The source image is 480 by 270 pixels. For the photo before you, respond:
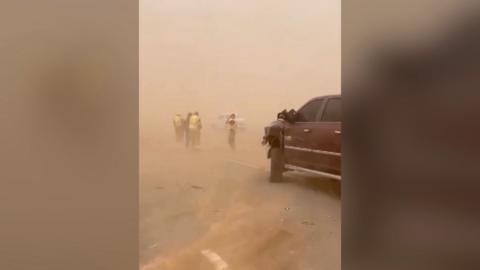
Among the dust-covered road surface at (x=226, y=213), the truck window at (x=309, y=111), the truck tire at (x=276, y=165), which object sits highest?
the truck window at (x=309, y=111)

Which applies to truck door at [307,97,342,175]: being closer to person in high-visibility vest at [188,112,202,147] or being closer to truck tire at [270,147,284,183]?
truck tire at [270,147,284,183]

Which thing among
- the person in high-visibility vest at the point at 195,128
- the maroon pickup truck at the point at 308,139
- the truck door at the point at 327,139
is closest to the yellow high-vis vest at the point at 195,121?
the person in high-visibility vest at the point at 195,128

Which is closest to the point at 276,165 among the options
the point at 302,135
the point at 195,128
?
the point at 302,135

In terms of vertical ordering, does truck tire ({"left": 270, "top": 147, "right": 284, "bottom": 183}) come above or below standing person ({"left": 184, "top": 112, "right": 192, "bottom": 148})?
below

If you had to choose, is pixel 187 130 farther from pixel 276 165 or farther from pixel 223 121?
pixel 276 165

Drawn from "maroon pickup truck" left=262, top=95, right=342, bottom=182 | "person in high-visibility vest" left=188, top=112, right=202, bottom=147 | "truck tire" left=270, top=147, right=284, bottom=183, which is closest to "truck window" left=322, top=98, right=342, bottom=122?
"maroon pickup truck" left=262, top=95, right=342, bottom=182

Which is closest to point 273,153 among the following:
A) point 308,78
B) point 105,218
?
point 308,78

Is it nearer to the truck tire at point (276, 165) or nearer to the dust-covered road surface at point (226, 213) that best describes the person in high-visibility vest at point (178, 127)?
the dust-covered road surface at point (226, 213)

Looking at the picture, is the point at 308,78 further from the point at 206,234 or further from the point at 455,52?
the point at 206,234
